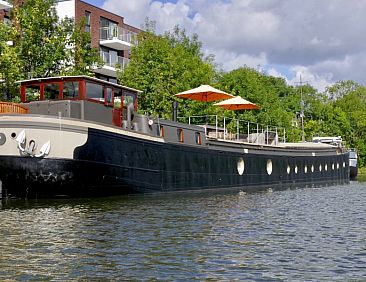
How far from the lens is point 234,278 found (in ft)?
23.5

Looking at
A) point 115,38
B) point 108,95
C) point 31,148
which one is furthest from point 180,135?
point 115,38

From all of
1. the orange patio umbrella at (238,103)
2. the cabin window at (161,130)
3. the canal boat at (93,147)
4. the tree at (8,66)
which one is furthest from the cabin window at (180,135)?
the orange patio umbrella at (238,103)

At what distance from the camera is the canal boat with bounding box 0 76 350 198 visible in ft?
54.3

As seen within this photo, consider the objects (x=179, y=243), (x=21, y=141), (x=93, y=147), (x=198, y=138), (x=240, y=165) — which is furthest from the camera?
(x=240, y=165)

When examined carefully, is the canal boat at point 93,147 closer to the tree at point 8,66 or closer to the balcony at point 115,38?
the tree at point 8,66

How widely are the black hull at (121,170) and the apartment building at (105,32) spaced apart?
19.3 m

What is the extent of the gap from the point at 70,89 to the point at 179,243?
10.1 meters

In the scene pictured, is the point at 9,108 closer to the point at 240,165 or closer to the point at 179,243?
the point at 179,243

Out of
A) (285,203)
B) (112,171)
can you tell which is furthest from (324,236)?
(112,171)

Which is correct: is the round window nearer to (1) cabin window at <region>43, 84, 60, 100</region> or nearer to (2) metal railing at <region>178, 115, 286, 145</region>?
(2) metal railing at <region>178, 115, 286, 145</region>

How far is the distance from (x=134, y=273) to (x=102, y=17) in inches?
1604

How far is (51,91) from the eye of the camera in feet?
61.4

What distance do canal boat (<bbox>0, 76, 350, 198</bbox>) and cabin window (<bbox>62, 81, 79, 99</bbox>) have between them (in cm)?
3

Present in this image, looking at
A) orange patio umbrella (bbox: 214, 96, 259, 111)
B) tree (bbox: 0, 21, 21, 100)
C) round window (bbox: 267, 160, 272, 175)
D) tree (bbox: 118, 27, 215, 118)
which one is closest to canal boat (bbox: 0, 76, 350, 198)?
tree (bbox: 0, 21, 21, 100)
